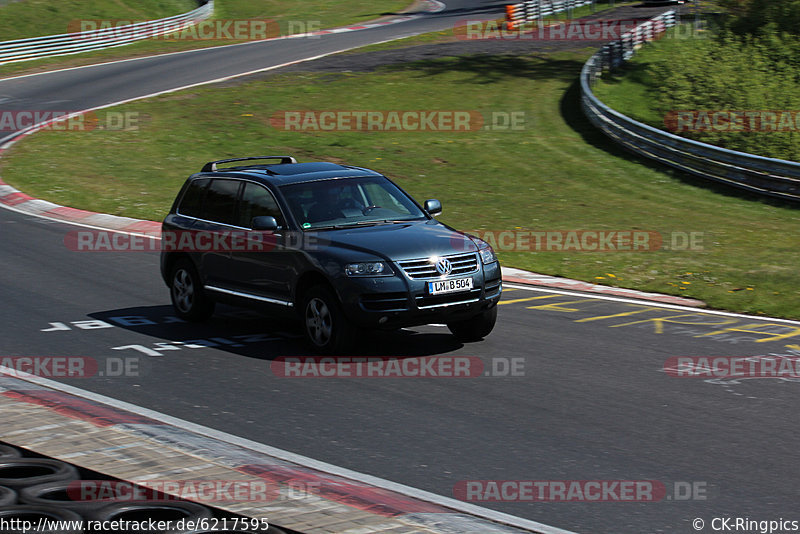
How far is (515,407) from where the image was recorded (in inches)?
333

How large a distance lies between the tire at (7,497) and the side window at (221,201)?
5913 millimetres

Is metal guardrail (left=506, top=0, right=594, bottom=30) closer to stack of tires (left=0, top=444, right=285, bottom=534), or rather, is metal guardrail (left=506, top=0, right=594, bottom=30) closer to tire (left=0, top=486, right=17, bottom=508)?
stack of tires (left=0, top=444, right=285, bottom=534)

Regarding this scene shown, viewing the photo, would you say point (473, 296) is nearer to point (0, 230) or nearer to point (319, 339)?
point (319, 339)

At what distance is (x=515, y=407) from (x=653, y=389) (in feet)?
4.68

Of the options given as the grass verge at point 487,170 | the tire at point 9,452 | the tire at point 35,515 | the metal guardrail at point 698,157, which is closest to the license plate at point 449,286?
the tire at point 9,452

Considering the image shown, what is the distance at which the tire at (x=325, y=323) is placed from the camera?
9891mm

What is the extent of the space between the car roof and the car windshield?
0.10 metres

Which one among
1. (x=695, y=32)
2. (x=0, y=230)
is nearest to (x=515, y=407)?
(x=0, y=230)

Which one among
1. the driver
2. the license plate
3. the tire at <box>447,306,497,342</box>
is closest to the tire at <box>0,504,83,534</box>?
the license plate

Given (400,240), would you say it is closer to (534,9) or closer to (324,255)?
(324,255)

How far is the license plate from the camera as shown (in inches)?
387

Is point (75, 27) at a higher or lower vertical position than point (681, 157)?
higher

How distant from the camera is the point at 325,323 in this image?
10.1m

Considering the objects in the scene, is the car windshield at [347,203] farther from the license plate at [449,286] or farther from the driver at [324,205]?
the license plate at [449,286]
